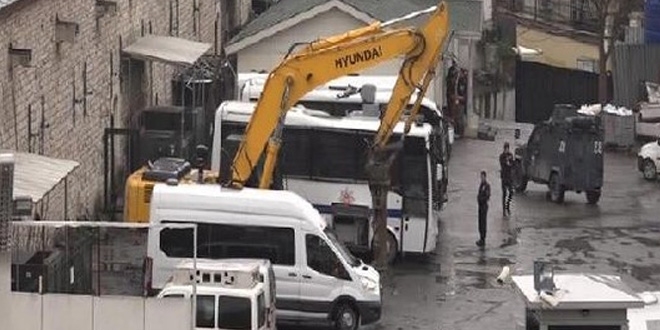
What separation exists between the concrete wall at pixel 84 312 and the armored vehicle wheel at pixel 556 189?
17498 millimetres

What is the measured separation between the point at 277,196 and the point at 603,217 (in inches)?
455

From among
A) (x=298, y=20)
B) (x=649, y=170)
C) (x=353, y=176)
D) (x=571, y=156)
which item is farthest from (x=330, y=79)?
(x=649, y=170)

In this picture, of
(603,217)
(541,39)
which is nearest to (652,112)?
(603,217)

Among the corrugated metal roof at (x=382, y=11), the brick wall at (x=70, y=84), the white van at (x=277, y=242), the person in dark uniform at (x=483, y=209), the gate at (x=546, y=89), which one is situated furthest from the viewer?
the gate at (x=546, y=89)

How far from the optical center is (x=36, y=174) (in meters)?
21.2

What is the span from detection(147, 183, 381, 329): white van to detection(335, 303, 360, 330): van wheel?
0.03 metres

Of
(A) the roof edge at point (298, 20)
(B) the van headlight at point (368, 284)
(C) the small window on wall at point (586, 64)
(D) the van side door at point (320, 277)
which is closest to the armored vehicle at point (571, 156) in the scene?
(A) the roof edge at point (298, 20)

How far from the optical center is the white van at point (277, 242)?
2267 cm

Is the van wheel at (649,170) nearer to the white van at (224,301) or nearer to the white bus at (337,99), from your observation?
the white bus at (337,99)

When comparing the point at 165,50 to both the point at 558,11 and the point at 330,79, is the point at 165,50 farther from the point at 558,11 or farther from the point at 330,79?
the point at 558,11

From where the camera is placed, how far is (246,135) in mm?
26141

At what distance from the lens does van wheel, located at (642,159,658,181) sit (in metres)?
37.2

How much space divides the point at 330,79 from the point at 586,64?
30097 mm

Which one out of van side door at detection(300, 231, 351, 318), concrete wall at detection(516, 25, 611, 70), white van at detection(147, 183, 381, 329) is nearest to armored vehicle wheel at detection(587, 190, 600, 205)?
white van at detection(147, 183, 381, 329)
